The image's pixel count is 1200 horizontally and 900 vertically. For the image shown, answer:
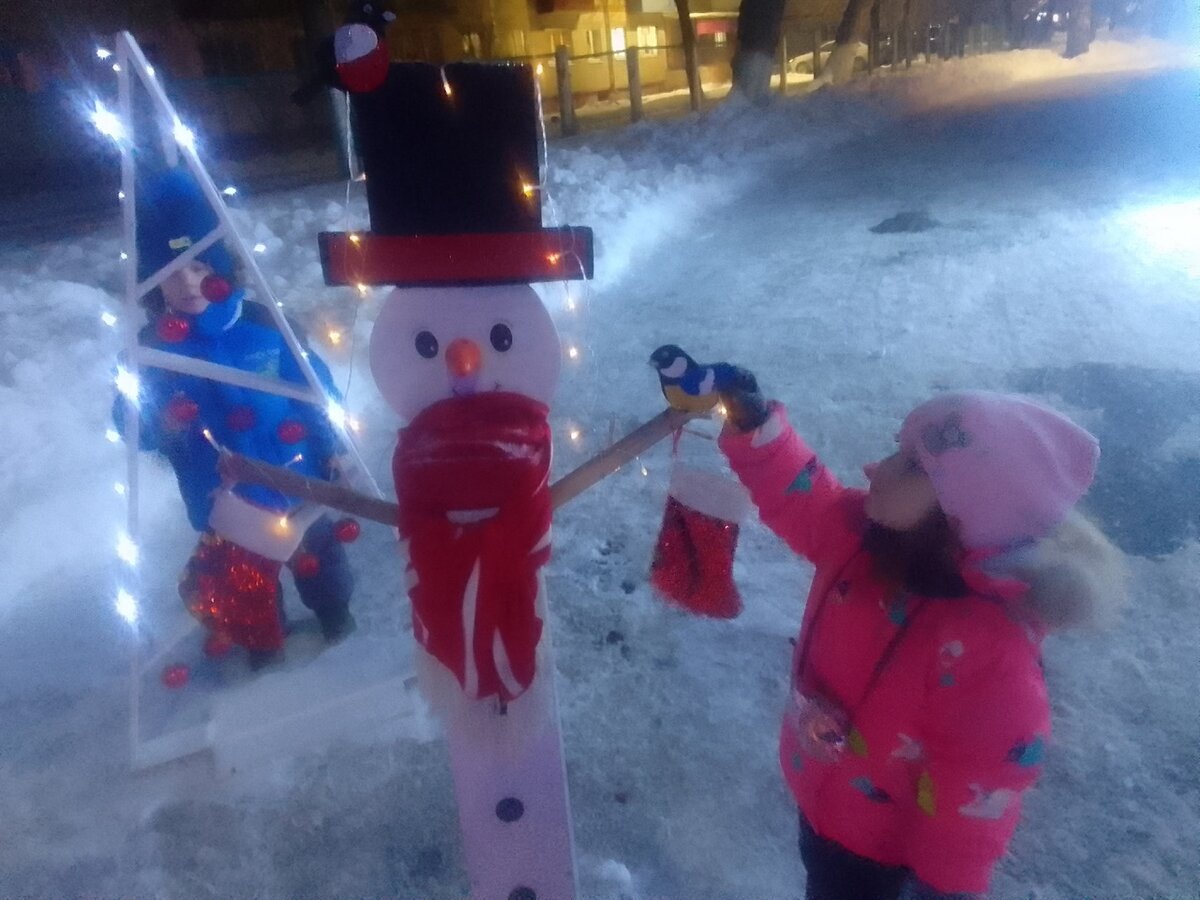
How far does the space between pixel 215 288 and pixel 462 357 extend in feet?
3.10

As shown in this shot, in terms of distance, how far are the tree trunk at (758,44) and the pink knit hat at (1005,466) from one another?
12.7m

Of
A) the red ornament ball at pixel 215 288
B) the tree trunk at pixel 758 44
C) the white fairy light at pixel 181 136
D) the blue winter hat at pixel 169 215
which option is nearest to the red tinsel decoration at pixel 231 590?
the red ornament ball at pixel 215 288

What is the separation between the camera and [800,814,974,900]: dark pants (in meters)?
1.71

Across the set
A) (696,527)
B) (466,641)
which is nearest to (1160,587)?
(696,527)

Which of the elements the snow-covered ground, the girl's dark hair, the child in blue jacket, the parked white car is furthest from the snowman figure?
the parked white car

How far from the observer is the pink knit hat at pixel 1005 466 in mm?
1298

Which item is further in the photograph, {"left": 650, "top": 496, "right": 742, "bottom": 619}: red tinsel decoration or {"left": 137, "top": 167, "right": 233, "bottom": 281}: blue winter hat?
{"left": 137, "top": 167, "right": 233, "bottom": 281}: blue winter hat

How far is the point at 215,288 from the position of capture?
2.02 m

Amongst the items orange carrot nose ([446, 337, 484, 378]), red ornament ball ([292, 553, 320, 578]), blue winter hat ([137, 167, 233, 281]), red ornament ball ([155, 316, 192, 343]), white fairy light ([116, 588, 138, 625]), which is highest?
blue winter hat ([137, 167, 233, 281])

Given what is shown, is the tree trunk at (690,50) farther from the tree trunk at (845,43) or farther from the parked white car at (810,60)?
the parked white car at (810,60)

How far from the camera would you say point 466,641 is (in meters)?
1.39

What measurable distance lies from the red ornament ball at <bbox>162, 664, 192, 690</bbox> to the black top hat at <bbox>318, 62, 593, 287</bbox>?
1.58m

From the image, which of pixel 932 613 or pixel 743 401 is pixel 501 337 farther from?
pixel 932 613

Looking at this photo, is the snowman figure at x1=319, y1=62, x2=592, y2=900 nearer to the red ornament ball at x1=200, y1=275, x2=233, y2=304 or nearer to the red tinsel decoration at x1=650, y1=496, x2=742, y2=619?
the red tinsel decoration at x1=650, y1=496, x2=742, y2=619
